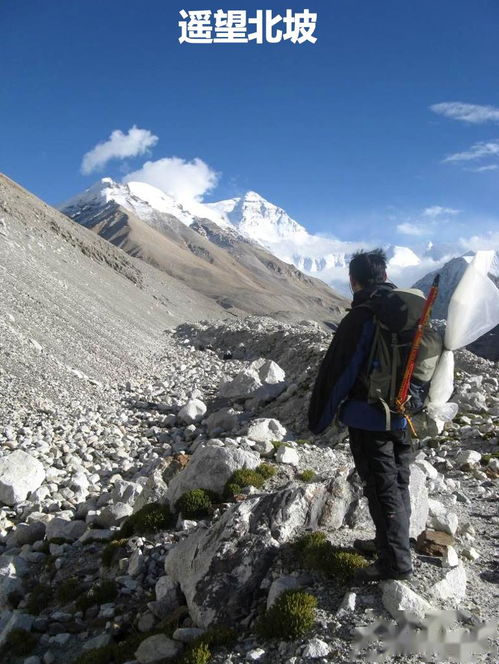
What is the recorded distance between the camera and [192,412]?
20938 millimetres

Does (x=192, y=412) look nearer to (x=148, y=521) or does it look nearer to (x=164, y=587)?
(x=148, y=521)

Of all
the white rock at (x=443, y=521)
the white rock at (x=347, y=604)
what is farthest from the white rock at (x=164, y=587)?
the white rock at (x=443, y=521)

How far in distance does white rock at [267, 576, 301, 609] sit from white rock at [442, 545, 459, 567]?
5.67 feet

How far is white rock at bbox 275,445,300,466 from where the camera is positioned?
1075cm

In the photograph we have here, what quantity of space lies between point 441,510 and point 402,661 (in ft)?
10.8

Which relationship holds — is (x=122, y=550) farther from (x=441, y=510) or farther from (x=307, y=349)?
(x=307, y=349)

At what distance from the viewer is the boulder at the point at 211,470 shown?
9.42 metres

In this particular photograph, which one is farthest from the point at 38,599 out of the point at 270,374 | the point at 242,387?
the point at 270,374

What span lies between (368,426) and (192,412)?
51.9 feet

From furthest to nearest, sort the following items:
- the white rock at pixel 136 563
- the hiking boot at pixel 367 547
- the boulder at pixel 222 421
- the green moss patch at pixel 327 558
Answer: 1. the boulder at pixel 222 421
2. the white rock at pixel 136 563
3. the hiking boot at pixel 367 547
4. the green moss patch at pixel 327 558

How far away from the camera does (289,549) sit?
663 centimetres

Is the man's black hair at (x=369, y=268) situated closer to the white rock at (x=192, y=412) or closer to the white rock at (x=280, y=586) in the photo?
the white rock at (x=280, y=586)

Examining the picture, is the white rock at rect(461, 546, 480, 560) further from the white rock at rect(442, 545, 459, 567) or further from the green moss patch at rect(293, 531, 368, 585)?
the green moss patch at rect(293, 531, 368, 585)

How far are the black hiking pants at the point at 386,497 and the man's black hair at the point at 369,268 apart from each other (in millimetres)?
1647
